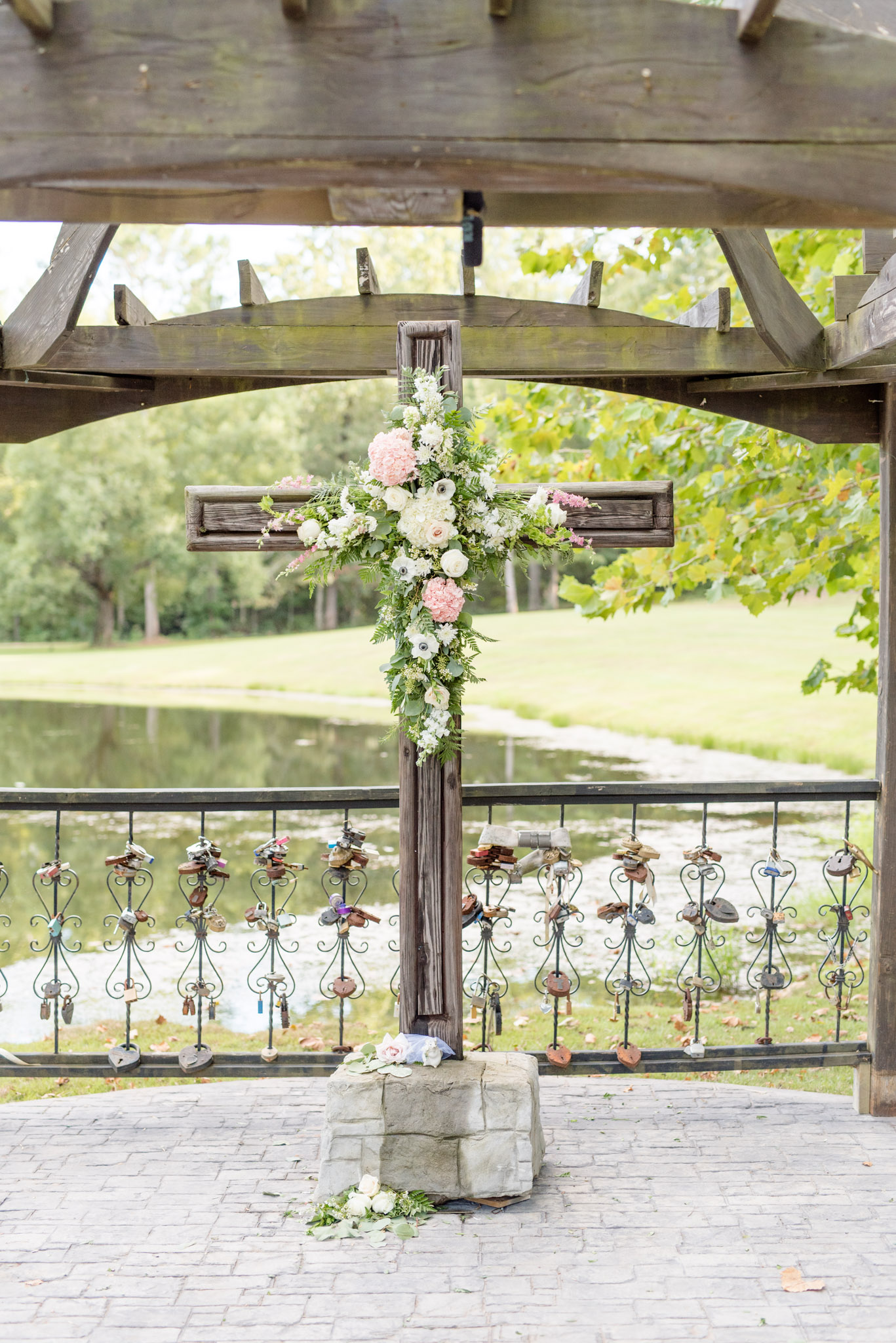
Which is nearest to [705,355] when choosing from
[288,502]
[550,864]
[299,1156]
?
[288,502]

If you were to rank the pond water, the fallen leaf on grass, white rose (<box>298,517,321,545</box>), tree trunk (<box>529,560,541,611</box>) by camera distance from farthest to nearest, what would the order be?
1. tree trunk (<box>529,560,541,611</box>)
2. the pond water
3. white rose (<box>298,517,321,545</box>)
4. the fallen leaf on grass

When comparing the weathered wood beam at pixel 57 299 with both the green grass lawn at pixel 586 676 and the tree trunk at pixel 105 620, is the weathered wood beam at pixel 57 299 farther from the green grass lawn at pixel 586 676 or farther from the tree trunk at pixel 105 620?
the tree trunk at pixel 105 620

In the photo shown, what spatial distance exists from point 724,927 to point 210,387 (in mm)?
5921

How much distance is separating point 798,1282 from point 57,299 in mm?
3909

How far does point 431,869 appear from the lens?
3.46m

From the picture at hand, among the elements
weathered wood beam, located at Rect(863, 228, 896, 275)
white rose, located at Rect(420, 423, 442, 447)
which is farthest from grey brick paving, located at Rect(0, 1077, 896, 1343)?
weathered wood beam, located at Rect(863, 228, 896, 275)

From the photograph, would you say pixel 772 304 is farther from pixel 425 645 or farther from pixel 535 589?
pixel 535 589

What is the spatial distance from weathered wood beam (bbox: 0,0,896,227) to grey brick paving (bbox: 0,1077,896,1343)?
8.76ft

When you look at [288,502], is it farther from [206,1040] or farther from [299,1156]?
[206,1040]

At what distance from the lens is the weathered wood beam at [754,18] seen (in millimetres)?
1990

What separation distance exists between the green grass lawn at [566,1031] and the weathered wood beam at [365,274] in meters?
3.38

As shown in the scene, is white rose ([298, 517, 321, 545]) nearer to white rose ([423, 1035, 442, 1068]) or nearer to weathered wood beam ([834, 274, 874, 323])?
white rose ([423, 1035, 442, 1068])

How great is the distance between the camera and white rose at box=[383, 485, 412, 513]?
10.8 feet

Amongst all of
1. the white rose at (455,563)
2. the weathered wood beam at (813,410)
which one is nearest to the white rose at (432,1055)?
the white rose at (455,563)
